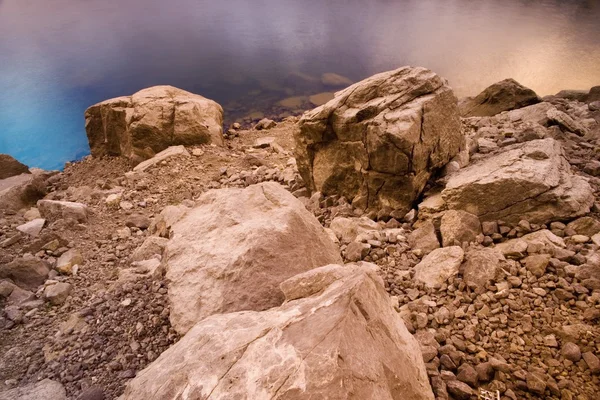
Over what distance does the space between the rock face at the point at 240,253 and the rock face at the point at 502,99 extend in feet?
28.3

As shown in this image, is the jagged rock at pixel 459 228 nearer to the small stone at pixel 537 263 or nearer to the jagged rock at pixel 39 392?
the small stone at pixel 537 263

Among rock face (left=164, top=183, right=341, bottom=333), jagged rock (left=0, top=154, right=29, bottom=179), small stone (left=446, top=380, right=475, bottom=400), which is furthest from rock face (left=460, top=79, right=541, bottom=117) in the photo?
jagged rock (left=0, top=154, right=29, bottom=179)

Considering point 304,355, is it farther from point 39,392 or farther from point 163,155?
point 163,155

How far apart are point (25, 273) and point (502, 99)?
1231 cm

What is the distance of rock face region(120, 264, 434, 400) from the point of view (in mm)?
1812

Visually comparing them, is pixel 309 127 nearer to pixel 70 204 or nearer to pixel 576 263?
pixel 576 263

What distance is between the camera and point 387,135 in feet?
16.6

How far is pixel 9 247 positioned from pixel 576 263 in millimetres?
8421

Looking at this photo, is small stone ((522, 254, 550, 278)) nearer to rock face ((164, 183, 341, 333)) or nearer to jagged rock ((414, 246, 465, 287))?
jagged rock ((414, 246, 465, 287))

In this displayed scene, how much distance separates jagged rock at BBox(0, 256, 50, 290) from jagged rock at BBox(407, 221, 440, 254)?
5703 mm

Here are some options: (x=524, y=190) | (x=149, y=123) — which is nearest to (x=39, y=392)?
(x=524, y=190)

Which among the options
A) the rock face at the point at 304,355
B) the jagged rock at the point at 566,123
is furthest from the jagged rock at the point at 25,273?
the jagged rock at the point at 566,123

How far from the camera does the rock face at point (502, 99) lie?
9.72 metres

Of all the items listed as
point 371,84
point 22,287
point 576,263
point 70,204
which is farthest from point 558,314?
point 70,204
